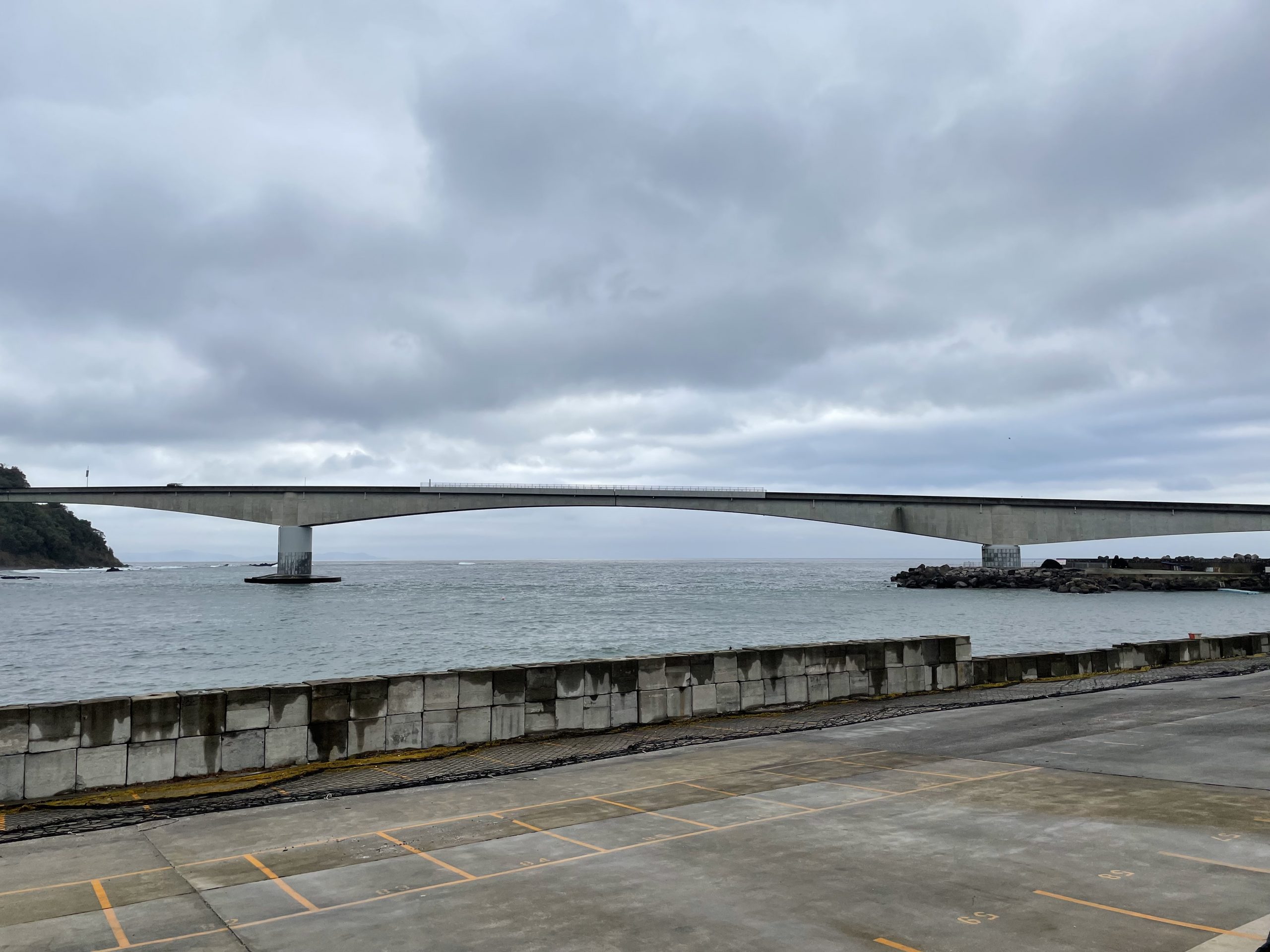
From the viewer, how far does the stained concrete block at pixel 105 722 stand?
12898 mm

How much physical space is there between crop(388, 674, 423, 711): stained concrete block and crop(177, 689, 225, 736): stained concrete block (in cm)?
272

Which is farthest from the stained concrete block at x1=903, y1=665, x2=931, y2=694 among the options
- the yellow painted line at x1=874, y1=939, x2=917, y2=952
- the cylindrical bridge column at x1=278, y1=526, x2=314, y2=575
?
the cylindrical bridge column at x1=278, y1=526, x2=314, y2=575

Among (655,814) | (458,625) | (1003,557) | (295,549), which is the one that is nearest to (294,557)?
(295,549)

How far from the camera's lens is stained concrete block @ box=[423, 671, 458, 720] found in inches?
625

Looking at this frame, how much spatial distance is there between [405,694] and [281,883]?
274 inches

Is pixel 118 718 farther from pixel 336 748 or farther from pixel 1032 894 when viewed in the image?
pixel 1032 894

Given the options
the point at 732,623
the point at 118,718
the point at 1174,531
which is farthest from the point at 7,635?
the point at 1174,531

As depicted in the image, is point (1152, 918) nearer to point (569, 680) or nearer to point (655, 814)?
point (655, 814)

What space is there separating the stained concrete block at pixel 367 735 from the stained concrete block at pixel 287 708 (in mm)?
817

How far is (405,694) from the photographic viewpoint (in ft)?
51.5

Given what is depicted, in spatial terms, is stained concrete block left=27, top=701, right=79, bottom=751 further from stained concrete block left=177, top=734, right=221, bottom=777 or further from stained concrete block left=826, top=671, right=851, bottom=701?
stained concrete block left=826, top=671, right=851, bottom=701

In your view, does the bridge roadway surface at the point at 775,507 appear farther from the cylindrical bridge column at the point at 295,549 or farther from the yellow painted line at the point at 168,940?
the yellow painted line at the point at 168,940

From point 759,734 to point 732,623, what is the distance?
51.1 meters

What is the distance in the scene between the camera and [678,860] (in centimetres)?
918
